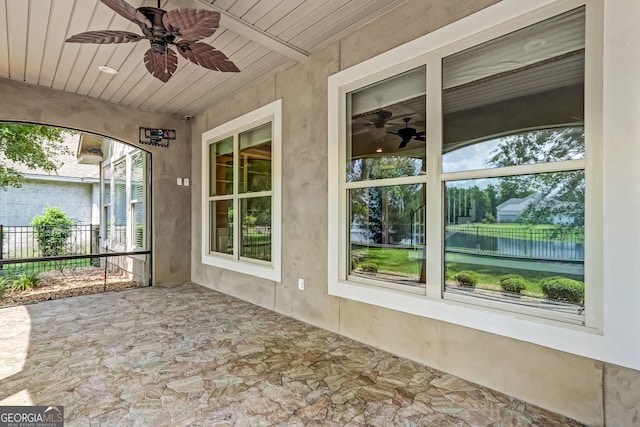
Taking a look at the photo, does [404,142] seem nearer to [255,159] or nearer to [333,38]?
[333,38]

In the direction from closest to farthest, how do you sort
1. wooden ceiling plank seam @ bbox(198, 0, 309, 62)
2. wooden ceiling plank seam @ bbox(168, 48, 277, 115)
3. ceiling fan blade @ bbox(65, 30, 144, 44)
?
ceiling fan blade @ bbox(65, 30, 144, 44) < wooden ceiling plank seam @ bbox(198, 0, 309, 62) < wooden ceiling plank seam @ bbox(168, 48, 277, 115)

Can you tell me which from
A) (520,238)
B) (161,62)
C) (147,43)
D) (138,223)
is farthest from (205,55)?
(138,223)

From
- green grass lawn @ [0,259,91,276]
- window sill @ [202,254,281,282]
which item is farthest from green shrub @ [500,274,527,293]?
green grass lawn @ [0,259,91,276]

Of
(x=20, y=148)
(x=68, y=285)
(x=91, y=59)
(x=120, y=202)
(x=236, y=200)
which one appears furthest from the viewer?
(x=120, y=202)

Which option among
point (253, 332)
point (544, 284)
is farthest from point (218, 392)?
point (544, 284)

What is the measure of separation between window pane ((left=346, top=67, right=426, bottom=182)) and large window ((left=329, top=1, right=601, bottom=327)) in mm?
11

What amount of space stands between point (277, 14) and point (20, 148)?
7839 mm

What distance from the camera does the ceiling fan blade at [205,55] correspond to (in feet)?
9.04

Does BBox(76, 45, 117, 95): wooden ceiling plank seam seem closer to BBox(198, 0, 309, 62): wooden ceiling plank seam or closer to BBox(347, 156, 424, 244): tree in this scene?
BBox(198, 0, 309, 62): wooden ceiling plank seam

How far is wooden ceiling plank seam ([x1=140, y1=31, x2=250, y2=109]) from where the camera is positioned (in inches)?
141

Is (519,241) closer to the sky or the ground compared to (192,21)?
closer to the ground

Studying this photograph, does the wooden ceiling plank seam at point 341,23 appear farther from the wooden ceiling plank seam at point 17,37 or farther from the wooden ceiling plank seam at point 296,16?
the wooden ceiling plank seam at point 17,37

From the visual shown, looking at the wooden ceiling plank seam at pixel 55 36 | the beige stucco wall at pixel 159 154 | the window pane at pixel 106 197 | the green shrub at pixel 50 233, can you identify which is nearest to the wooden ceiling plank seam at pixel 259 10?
the wooden ceiling plank seam at pixel 55 36

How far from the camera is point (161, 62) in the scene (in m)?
3.00
